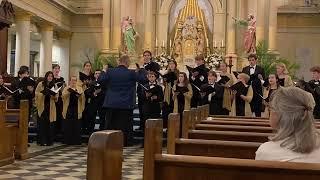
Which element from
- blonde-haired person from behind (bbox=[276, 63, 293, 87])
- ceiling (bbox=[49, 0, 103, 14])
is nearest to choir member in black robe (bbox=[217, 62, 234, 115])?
blonde-haired person from behind (bbox=[276, 63, 293, 87])

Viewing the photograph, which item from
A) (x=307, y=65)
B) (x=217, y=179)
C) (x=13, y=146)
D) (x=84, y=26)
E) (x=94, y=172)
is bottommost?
(x=13, y=146)

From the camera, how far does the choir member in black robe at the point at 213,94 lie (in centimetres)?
944

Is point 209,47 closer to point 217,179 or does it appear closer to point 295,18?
point 295,18

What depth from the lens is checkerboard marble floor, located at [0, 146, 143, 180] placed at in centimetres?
615

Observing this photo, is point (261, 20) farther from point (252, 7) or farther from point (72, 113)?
point (72, 113)

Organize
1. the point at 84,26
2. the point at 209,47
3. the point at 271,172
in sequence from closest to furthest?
1. the point at 271,172
2. the point at 209,47
3. the point at 84,26

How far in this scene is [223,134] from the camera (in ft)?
13.6

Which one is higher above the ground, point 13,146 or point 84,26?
point 84,26

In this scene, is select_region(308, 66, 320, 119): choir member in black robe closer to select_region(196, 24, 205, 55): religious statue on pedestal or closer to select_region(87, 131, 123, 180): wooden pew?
select_region(87, 131, 123, 180): wooden pew

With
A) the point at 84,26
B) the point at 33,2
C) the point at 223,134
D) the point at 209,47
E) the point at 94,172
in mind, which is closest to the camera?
the point at 94,172

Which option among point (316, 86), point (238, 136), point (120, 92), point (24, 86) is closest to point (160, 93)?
point (120, 92)

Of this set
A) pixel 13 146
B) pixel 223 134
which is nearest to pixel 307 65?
pixel 13 146

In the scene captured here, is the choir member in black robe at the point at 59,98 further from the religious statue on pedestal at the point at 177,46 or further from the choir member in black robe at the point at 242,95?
the religious statue on pedestal at the point at 177,46

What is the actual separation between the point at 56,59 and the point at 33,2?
5.08m
